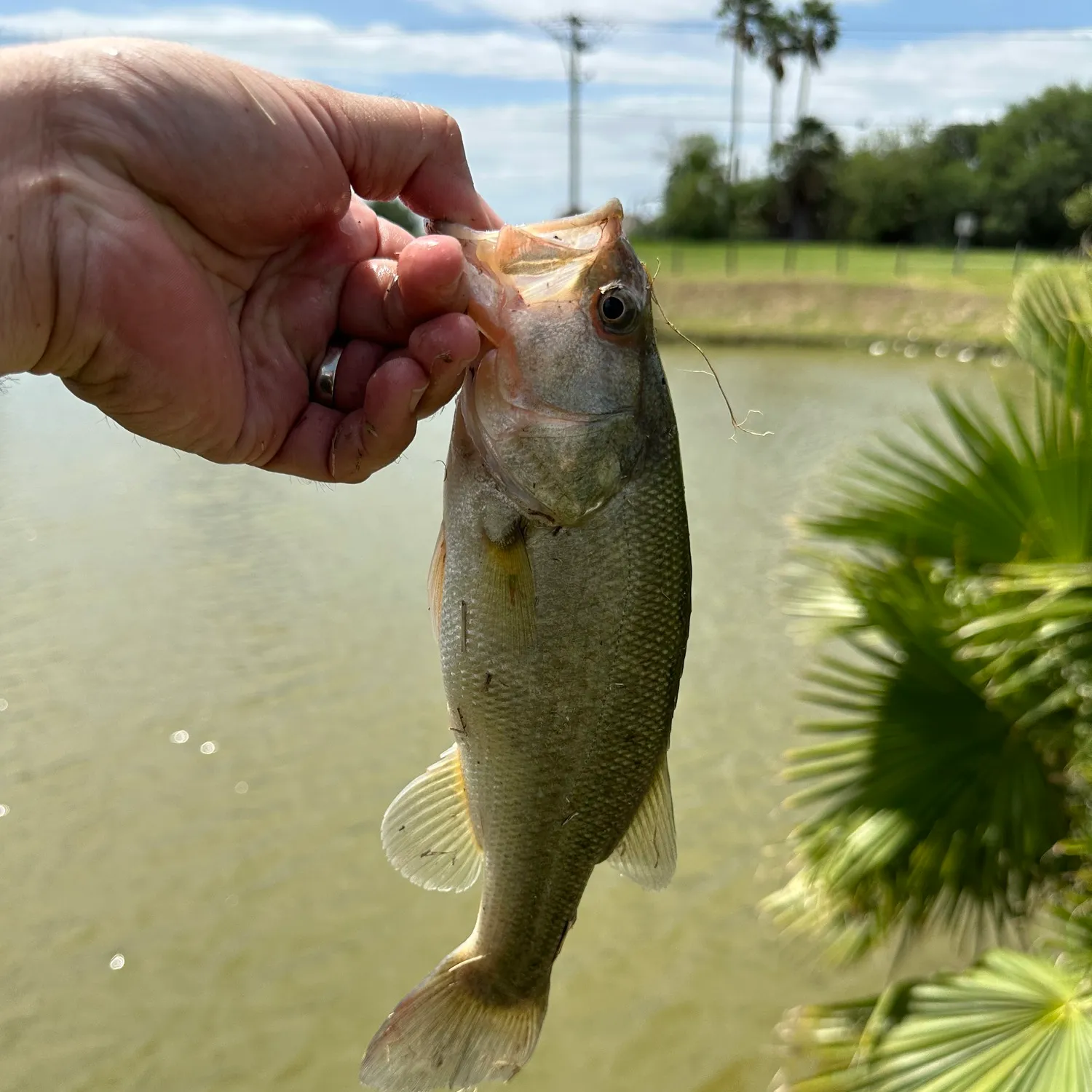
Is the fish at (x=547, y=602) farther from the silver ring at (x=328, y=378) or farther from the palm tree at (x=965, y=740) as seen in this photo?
the palm tree at (x=965, y=740)

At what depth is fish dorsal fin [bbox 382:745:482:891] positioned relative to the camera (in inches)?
85.4

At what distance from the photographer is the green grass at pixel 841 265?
33.7 m

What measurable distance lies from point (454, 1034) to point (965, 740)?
193 centimetres

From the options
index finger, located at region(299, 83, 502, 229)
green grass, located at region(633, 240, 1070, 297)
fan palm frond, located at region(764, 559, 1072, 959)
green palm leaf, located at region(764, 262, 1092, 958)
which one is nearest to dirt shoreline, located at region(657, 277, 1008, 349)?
green grass, located at region(633, 240, 1070, 297)

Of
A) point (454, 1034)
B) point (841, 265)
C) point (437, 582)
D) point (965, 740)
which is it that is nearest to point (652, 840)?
point (454, 1034)

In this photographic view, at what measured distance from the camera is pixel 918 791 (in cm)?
315

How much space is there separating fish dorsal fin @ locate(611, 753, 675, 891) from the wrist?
5.01 feet

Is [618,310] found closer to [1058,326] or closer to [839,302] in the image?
[1058,326]

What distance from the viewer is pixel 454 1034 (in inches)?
82.0

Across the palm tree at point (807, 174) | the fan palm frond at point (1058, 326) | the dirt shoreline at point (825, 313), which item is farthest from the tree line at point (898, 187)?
the fan palm frond at point (1058, 326)

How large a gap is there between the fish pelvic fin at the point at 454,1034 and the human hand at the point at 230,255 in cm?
115

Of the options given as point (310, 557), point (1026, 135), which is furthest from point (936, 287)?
point (1026, 135)

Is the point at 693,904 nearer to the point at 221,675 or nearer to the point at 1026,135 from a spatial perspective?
the point at 221,675

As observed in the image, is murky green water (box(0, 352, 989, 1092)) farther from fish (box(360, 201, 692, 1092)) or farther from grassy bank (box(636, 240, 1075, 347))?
grassy bank (box(636, 240, 1075, 347))
